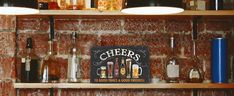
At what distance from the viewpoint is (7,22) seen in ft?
5.99

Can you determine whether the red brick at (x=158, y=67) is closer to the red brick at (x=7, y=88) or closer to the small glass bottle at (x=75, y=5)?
the small glass bottle at (x=75, y=5)

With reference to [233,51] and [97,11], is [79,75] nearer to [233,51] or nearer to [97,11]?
[97,11]

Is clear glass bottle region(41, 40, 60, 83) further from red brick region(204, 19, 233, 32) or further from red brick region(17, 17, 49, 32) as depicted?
red brick region(204, 19, 233, 32)

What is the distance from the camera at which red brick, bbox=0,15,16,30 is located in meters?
1.82

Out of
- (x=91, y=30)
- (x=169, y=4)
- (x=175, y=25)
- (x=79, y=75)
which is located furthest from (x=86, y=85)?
(x=169, y=4)

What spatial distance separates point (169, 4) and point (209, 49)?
31.0 inches

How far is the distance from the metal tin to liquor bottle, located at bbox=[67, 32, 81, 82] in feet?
1.87

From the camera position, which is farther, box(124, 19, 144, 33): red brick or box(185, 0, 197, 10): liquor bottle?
box(124, 19, 144, 33): red brick

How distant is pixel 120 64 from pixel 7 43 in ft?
1.58

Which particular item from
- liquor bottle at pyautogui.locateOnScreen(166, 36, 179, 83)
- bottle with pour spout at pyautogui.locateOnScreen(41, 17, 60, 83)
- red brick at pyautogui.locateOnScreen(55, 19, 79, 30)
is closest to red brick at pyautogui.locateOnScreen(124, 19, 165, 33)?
liquor bottle at pyautogui.locateOnScreen(166, 36, 179, 83)

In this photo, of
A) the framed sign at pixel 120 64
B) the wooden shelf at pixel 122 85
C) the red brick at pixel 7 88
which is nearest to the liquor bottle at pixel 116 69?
the framed sign at pixel 120 64

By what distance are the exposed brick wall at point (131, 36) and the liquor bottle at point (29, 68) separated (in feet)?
0.21

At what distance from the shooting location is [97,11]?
5.55 feet

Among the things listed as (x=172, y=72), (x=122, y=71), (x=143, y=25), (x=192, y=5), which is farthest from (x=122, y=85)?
(x=192, y=5)
